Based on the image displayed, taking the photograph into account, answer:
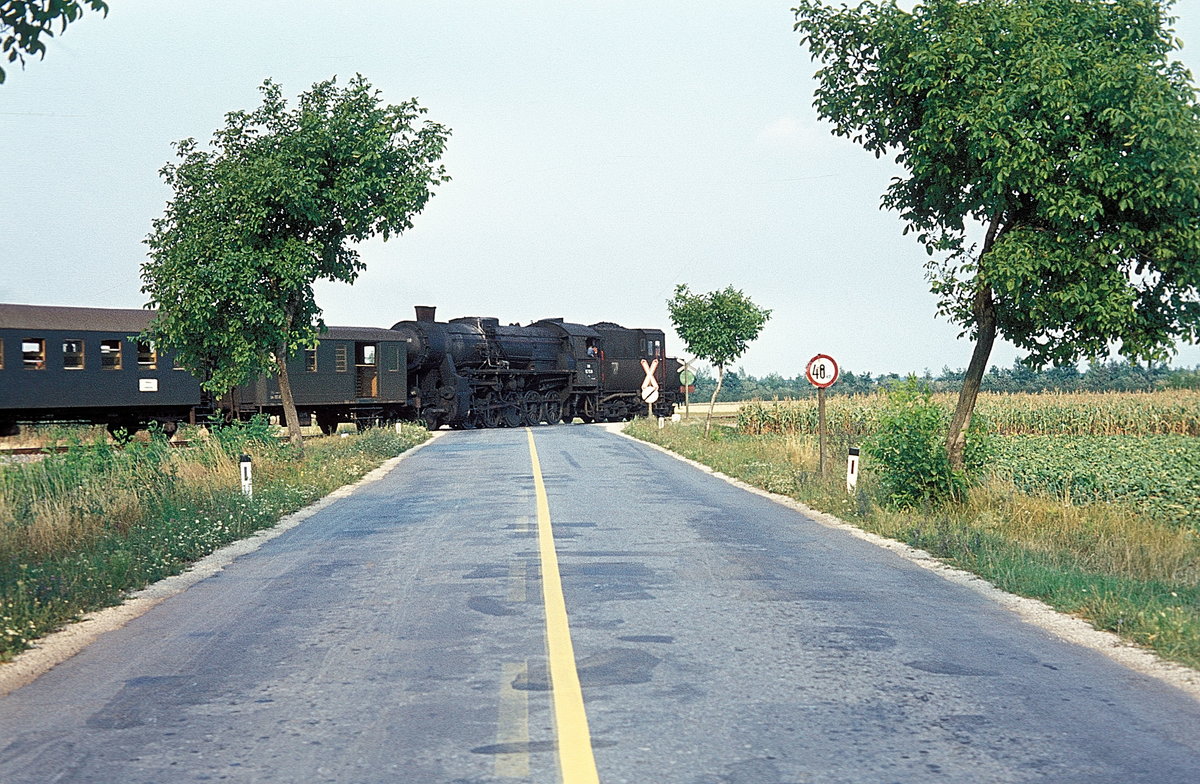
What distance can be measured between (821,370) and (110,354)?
1815cm

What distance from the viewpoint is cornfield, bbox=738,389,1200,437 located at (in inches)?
1465

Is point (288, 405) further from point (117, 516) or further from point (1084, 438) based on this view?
point (1084, 438)

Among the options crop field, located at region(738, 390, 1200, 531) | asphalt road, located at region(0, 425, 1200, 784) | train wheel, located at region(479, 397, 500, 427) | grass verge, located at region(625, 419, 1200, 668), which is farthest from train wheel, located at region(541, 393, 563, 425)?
asphalt road, located at region(0, 425, 1200, 784)

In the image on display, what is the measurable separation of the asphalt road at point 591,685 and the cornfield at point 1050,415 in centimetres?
2769

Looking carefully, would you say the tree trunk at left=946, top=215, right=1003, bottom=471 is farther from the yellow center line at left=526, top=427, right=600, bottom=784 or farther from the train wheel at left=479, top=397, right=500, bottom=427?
the train wheel at left=479, top=397, right=500, bottom=427

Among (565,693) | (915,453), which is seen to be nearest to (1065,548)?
(915,453)

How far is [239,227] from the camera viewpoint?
22641 millimetres

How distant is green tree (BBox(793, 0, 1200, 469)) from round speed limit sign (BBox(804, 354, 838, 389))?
4.53 m

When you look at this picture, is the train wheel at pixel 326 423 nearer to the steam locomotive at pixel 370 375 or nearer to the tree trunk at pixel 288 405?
the steam locomotive at pixel 370 375

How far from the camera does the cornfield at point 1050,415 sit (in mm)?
37219

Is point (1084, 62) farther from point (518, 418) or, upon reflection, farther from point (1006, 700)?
point (518, 418)

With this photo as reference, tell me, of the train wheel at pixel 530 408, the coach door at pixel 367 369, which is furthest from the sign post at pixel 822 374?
the train wheel at pixel 530 408

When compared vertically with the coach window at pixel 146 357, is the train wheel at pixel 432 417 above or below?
below

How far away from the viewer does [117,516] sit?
40.8 feet
